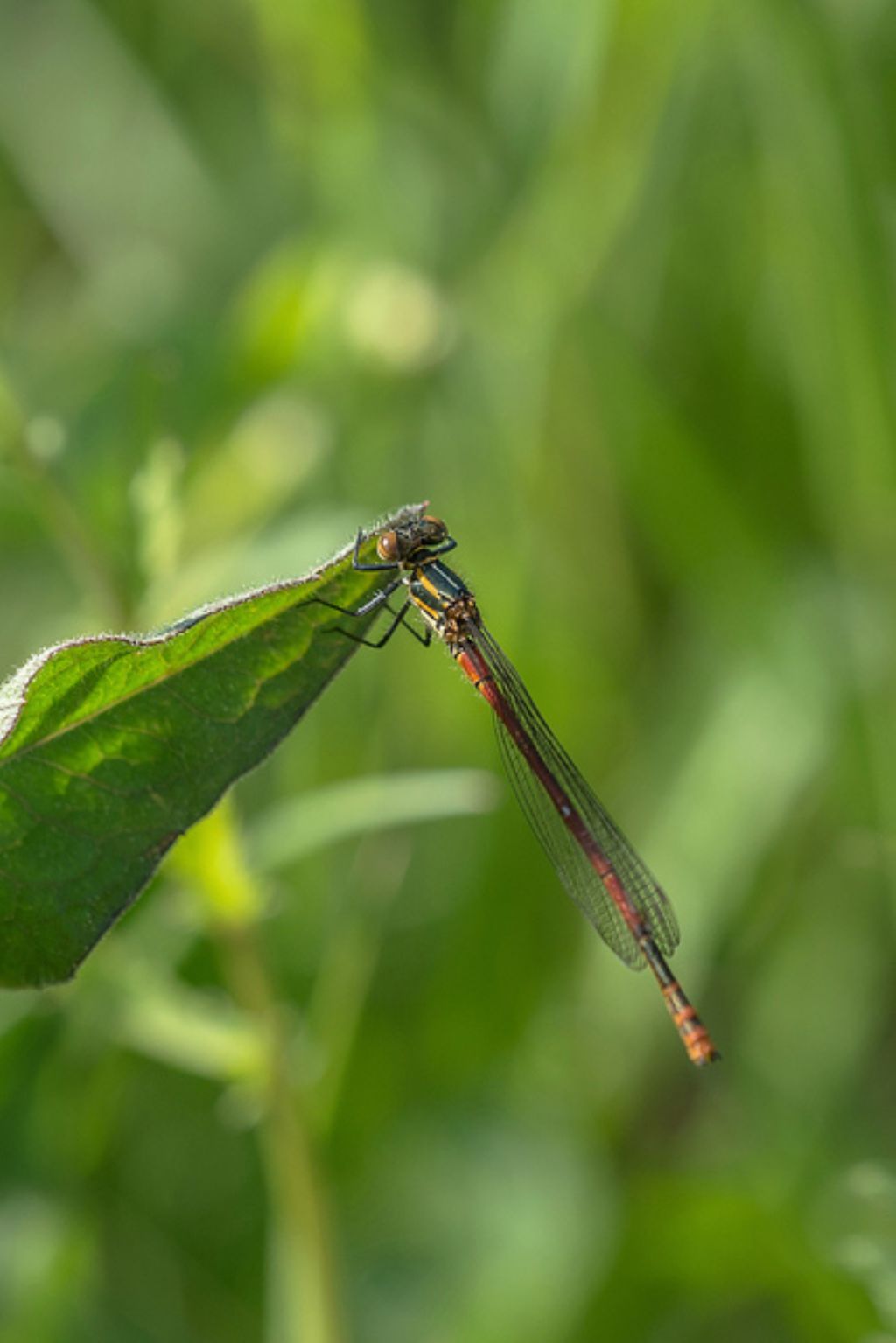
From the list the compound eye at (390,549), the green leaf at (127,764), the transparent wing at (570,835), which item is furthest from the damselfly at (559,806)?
the green leaf at (127,764)

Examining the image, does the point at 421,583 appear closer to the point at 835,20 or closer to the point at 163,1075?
the point at 163,1075

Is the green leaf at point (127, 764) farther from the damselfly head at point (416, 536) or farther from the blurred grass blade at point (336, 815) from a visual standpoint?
the damselfly head at point (416, 536)

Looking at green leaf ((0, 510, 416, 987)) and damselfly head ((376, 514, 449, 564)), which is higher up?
damselfly head ((376, 514, 449, 564))

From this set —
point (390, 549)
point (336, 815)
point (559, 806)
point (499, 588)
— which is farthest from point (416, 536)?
point (499, 588)

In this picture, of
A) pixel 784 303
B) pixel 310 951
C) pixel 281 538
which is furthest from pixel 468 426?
pixel 281 538

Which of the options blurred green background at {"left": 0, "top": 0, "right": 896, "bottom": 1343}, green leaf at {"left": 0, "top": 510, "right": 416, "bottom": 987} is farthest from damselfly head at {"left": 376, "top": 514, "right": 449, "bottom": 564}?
green leaf at {"left": 0, "top": 510, "right": 416, "bottom": 987}

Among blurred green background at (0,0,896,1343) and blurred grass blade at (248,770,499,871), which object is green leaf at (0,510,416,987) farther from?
blurred green background at (0,0,896,1343)

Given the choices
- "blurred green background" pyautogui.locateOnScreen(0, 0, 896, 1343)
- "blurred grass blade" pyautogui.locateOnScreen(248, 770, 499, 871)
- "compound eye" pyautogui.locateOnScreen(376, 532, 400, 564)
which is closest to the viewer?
"blurred grass blade" pyautogui.locateOnScreen(248, 770, 499, 871)
